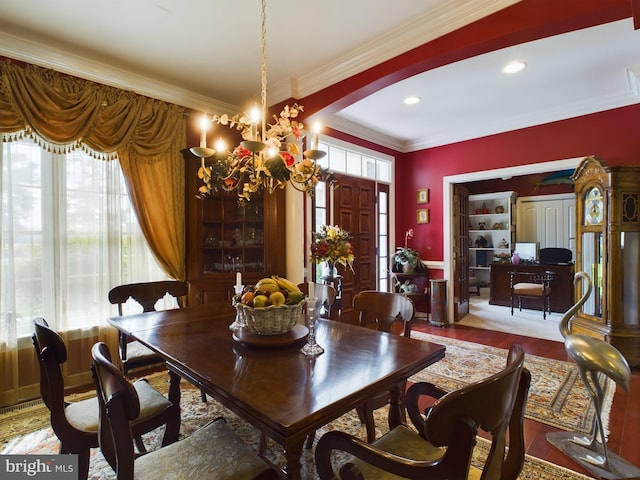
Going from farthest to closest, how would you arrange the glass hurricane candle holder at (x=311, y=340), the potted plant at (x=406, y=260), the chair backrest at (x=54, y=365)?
the potted plant at (x=406, y=260) → the glass hurricane candle holder at (x=311, y=340) → the chair backrest at (x=54, y=365)

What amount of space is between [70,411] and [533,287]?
6.30 metres

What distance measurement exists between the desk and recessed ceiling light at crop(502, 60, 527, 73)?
13.3 feet

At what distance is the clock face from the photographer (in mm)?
3528

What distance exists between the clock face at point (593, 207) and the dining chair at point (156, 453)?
164 inches

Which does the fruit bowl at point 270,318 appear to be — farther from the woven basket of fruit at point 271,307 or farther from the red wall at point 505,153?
the red wall at point 505,153

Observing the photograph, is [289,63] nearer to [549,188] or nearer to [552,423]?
[552,423]

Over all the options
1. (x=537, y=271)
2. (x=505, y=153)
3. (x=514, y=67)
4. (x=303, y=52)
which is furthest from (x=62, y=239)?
(x=537, y=271)

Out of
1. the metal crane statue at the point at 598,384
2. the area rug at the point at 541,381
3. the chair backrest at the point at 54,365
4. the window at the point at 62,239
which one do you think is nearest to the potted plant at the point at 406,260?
the area rug at the point at 541,381

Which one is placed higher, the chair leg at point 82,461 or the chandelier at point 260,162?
the chandelier at point 260,162

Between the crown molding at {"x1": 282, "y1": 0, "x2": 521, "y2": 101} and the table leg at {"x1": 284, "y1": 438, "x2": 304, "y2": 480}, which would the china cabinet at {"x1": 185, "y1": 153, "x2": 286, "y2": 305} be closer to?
the crown molding at {"x1": 282, "y1": 0, "x2": 521, "y2": 101}

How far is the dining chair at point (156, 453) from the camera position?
37.8 inches

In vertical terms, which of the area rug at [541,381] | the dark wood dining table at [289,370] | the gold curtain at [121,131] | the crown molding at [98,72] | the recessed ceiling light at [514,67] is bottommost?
the area rug at [541,381]

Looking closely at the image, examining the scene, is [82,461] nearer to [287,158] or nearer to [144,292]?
[144,292]

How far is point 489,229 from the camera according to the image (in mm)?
7984
